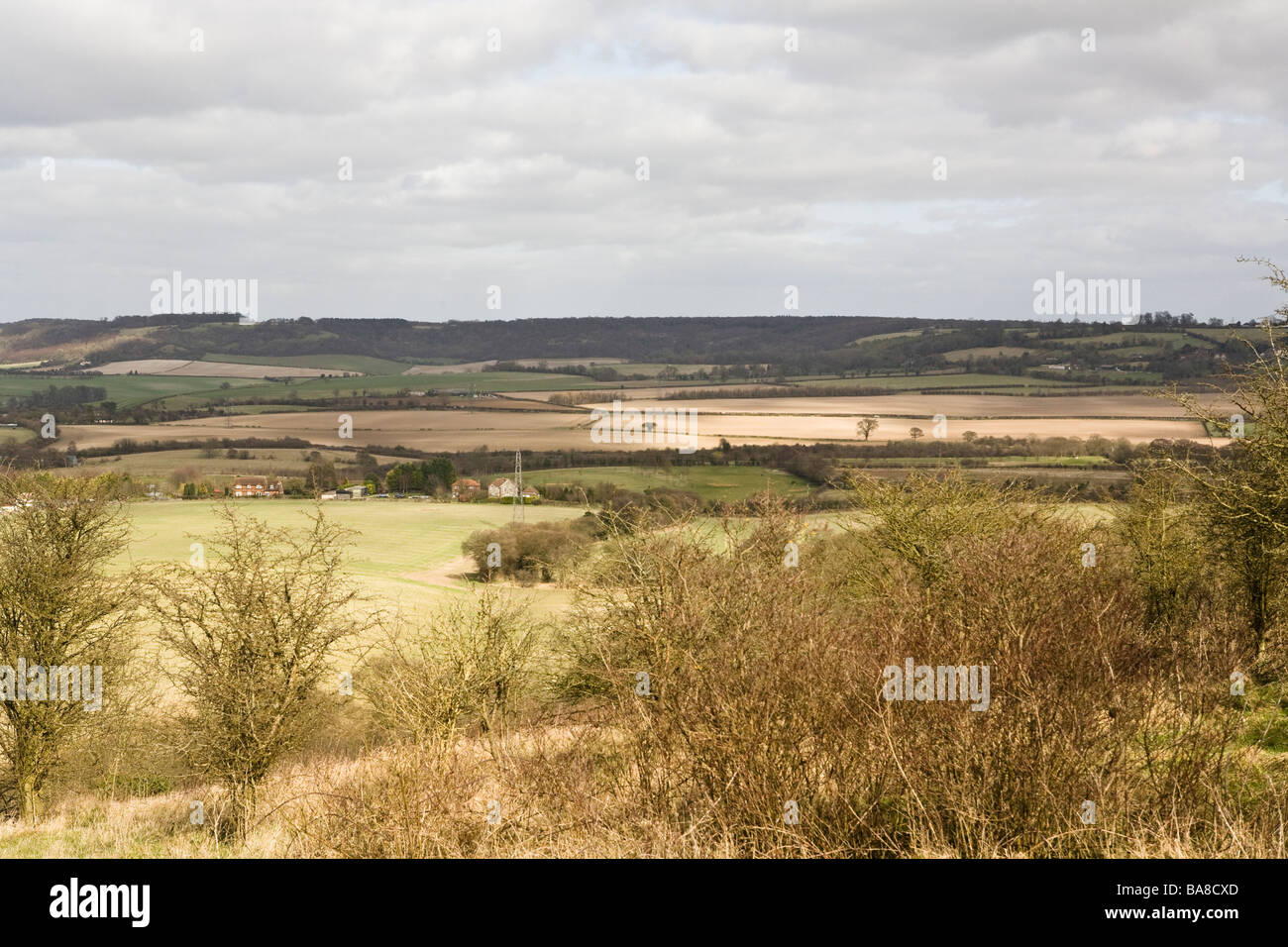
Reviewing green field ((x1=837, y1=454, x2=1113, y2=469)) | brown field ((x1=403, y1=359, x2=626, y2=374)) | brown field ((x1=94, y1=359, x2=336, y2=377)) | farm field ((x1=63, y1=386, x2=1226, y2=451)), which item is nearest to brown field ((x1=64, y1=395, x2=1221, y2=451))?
farm field ((x1=63, y1=386, x2=1226, y2=451))

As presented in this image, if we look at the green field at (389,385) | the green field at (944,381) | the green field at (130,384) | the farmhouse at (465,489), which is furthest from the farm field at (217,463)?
the green field at (944,381)

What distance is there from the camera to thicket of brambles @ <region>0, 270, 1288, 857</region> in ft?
29.3

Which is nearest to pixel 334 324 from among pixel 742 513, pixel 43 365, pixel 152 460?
pixel 43 365

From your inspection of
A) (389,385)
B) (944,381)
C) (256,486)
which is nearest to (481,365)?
(389,385)

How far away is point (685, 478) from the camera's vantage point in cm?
7038

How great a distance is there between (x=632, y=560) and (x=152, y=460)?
7208 cm

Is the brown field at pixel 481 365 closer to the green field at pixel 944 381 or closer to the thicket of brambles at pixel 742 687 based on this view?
the green field at pixel 944 381

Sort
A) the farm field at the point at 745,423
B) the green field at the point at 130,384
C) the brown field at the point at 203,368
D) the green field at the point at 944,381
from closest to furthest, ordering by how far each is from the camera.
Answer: the farm field at the point at 745,423
the green field at the point at 944,381
the green field at the point at 130,384
the brown field at the point at 203,368

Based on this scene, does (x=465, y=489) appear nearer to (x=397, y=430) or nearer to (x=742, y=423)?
(x=397, y=430)

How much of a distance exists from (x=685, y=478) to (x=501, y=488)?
15.9 metres

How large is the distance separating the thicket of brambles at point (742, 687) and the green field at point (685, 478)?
87.6 ft

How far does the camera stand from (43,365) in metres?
150

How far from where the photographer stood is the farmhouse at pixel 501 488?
77.2 m
